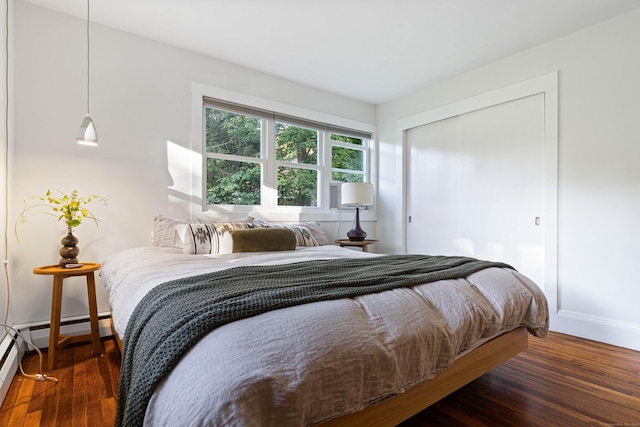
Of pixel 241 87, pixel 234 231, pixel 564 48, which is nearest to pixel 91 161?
pixel 234 231

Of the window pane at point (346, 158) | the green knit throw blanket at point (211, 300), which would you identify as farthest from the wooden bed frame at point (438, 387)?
the window pane at point (346, 158)

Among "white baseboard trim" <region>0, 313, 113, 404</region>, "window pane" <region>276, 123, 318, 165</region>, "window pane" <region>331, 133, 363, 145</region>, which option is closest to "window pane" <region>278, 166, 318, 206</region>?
"window pane" <region>276, 123, 318, 165</region>

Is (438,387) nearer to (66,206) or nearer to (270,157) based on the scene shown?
(66,206)

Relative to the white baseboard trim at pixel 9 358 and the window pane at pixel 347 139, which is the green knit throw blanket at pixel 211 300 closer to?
the white baseboard trim at pixel 9 358

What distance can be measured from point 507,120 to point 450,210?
106cm

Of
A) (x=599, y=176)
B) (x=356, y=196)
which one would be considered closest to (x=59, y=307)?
(x=356, y=196)

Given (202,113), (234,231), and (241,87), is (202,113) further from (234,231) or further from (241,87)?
(234,231)

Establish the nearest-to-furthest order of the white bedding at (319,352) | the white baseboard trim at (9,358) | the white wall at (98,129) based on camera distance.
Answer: the white bedding at (319,352), the white baseboard trim at (9,358), the white wall at (98,129)

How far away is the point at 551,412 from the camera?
1.56 m

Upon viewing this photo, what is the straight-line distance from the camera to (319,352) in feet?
3.02

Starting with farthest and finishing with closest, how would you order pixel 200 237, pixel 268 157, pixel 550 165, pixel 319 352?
pixel 268 157, pixel 550 165, pixel 200 237, pixel 319 352

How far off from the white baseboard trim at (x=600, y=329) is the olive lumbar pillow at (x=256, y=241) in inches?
94.1

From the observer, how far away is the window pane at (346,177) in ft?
13.6

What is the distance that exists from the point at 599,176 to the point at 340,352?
9.20 ft
